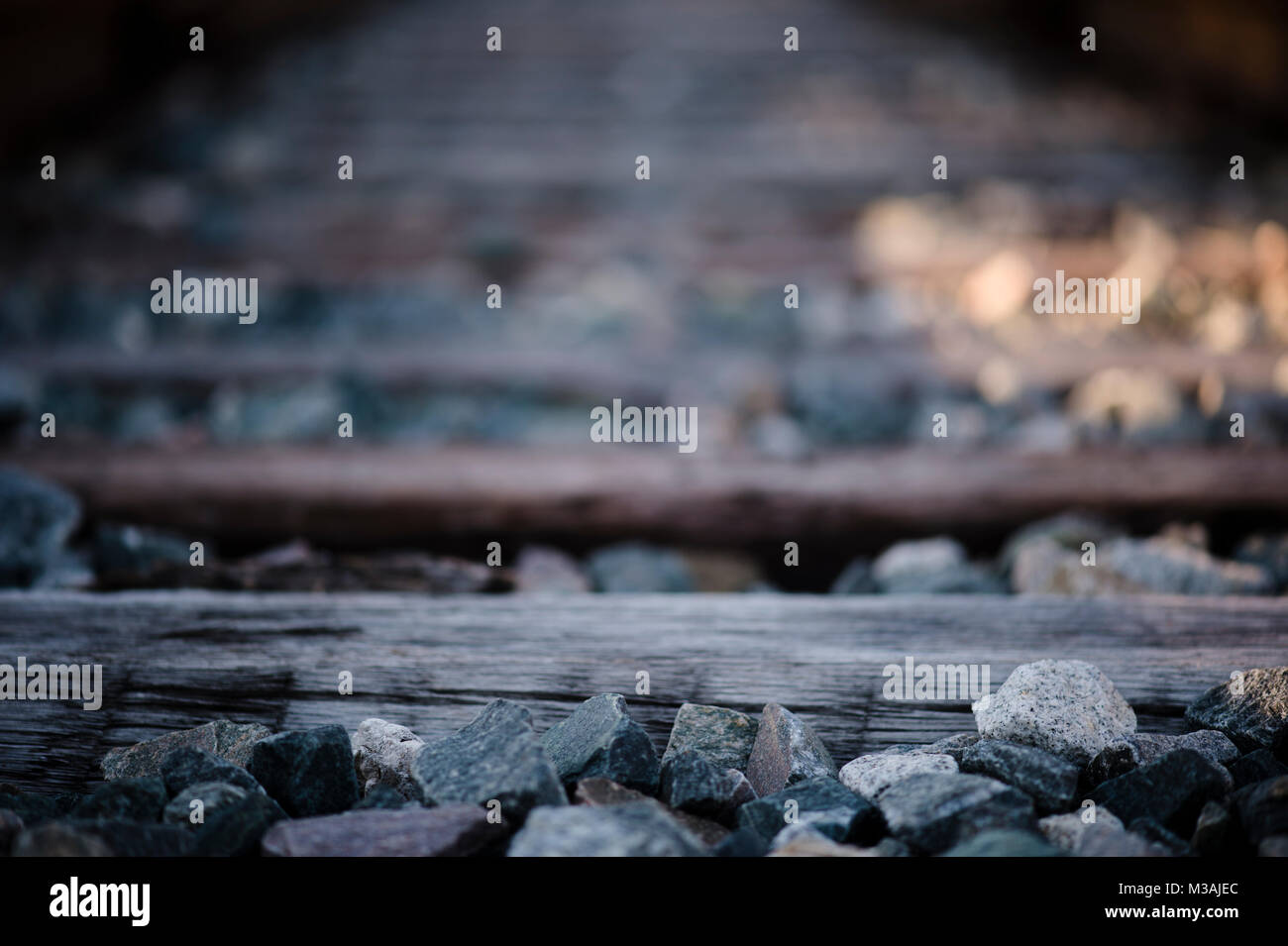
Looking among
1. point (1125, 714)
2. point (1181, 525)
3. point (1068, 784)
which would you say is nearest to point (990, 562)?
point (1181, 525)

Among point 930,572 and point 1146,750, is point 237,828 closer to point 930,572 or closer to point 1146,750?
point 1146,750

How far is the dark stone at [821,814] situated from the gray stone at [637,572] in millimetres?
840

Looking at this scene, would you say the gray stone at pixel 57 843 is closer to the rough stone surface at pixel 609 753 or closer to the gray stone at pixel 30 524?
the rough stone surface at pixel 609 753

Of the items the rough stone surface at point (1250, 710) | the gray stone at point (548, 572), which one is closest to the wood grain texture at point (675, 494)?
the gray stone at point (548, 572)

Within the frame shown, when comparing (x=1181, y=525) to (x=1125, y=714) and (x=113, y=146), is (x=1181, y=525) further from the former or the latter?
(x=113, y=146)

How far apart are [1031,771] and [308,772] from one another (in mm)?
866

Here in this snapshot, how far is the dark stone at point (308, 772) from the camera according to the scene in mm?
1091

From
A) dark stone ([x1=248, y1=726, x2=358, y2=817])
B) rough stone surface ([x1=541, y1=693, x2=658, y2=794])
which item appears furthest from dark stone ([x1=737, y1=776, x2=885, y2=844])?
dark stone ([x1=248, y1=726, x2=358, y2=817])

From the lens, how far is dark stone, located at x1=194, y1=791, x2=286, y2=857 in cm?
97

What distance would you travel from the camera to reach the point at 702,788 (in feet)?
3.51

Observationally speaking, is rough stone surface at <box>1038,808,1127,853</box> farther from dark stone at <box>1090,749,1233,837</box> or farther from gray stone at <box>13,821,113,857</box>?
gray stone at <box>13,821,113,857</box>

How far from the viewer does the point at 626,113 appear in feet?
16.9
